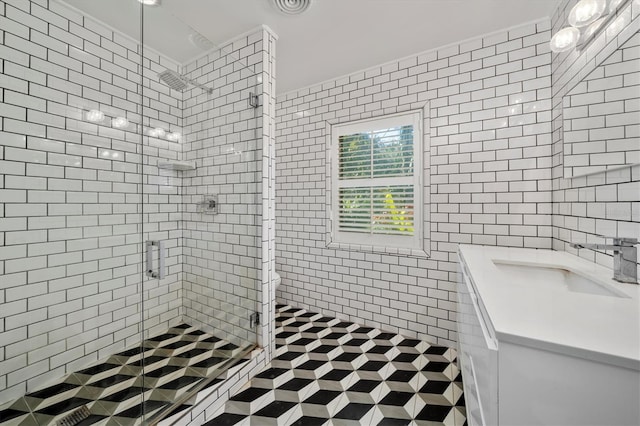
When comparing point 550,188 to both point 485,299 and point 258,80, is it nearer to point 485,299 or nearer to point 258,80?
point 485,299

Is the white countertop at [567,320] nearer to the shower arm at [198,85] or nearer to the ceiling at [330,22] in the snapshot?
the ceiling at [330,22]

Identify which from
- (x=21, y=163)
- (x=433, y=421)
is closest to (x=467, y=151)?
(x=433, y=421)

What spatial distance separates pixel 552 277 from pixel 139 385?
235 centimetres

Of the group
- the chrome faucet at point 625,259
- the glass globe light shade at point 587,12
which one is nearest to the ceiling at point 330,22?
the glass globe light shade at point 587,12

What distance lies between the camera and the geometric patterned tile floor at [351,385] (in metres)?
1.48

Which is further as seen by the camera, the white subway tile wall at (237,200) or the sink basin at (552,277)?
the white subway tile wall at (237,200)

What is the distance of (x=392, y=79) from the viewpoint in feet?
7.95

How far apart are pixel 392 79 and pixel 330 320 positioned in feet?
8.08

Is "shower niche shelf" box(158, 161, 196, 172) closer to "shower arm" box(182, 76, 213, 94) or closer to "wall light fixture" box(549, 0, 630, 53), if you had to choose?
"shower arm" box(182, 76, 213, 94)

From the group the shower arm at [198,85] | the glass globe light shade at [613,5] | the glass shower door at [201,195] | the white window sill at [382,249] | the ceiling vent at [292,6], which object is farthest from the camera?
the white window sill at [382,249]

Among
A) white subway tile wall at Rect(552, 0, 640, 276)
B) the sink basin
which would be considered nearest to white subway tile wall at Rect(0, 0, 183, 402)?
the sink basin

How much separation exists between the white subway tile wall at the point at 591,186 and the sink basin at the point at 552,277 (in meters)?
0.16

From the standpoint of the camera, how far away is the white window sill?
2314 mm

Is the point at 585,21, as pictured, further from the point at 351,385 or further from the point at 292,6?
the point at 351,385
